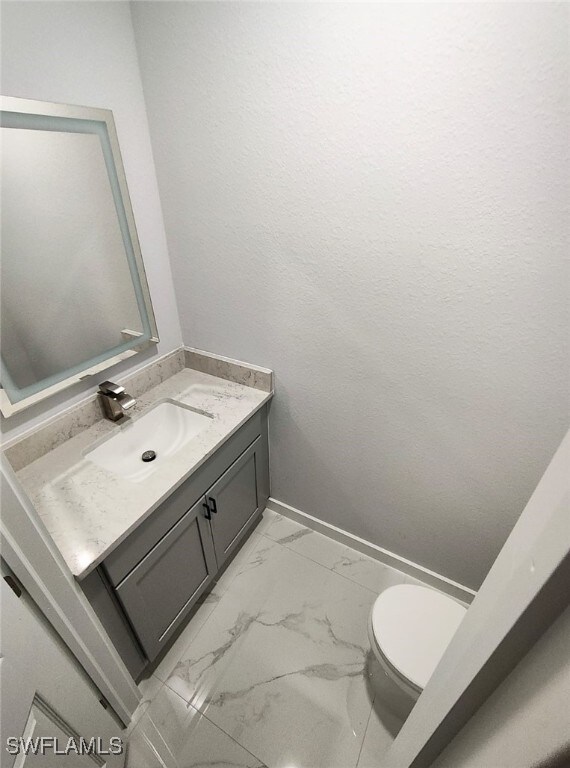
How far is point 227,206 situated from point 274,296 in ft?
1.06

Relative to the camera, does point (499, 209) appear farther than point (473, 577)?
No

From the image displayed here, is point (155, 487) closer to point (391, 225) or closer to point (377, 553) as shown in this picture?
point (391, 225)

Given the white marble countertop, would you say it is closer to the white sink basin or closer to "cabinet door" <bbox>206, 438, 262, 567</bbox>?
the white sink basin

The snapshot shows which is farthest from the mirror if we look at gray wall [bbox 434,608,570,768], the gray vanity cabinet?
gray wall [bbox 434,608,570,768]

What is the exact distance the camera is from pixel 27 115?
2.86 ft

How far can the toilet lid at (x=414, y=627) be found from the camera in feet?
3.22

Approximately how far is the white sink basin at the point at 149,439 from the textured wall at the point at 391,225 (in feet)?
1.13

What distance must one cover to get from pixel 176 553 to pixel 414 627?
2.62 feet

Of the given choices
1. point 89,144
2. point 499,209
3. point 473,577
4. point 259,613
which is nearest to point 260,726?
point 259,613

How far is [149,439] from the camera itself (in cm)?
133

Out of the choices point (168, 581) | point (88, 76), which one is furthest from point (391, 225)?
point (168, 581)

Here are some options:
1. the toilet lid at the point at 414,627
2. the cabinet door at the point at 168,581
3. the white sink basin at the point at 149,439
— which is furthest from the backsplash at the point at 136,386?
the toilet lid at the point at 414,627

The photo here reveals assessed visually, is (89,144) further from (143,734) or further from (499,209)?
(143,734)

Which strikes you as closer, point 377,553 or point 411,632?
point 411,632
